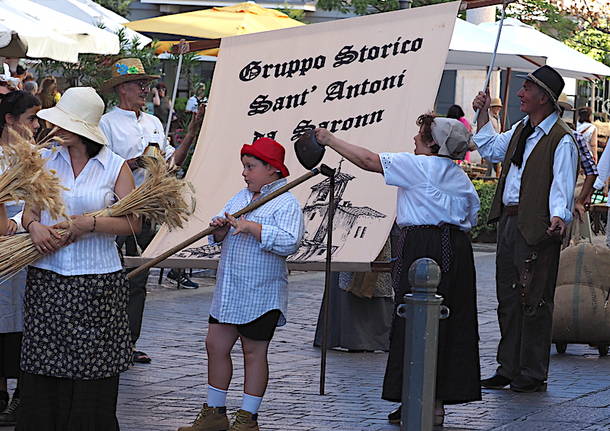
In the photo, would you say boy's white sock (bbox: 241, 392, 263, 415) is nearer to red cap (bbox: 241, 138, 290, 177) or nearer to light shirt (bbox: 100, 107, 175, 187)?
red cap (bbox: 241, 138, 290, 177)

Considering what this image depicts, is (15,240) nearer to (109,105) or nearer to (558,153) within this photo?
(558,153)

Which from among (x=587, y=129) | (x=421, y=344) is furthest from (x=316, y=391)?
(x=587, y=129)

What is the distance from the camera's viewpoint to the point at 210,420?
6.66 m

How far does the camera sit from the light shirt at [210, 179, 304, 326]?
650 cm

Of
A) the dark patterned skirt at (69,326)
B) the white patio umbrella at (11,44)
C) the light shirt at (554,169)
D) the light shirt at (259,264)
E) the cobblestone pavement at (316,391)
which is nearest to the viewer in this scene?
the dark patterned skirt at (69,326)

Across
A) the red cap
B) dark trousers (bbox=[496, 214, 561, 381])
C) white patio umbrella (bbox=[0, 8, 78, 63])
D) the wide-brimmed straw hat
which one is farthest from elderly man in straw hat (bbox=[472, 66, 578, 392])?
white patio umbrella (bbox=[0, 8, 78, 63])

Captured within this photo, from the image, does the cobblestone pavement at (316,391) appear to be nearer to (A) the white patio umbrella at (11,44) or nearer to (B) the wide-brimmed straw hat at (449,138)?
(B) the wide-brimmed straw hat at (449,138)

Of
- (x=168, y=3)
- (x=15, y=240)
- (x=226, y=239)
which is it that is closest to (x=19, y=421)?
(x=15, y=240)

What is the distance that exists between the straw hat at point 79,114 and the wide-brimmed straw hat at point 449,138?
1890 mm

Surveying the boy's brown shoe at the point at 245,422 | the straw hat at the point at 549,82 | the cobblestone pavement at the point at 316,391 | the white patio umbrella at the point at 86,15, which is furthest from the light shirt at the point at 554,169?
the white patio umbrella at the point at 86,15

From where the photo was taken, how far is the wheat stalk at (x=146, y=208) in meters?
5.61

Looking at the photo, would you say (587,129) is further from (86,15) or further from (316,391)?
(316,391)

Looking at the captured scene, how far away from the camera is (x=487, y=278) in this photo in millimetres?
15070

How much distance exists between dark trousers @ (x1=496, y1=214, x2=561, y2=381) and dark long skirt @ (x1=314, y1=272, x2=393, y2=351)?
1.62m
